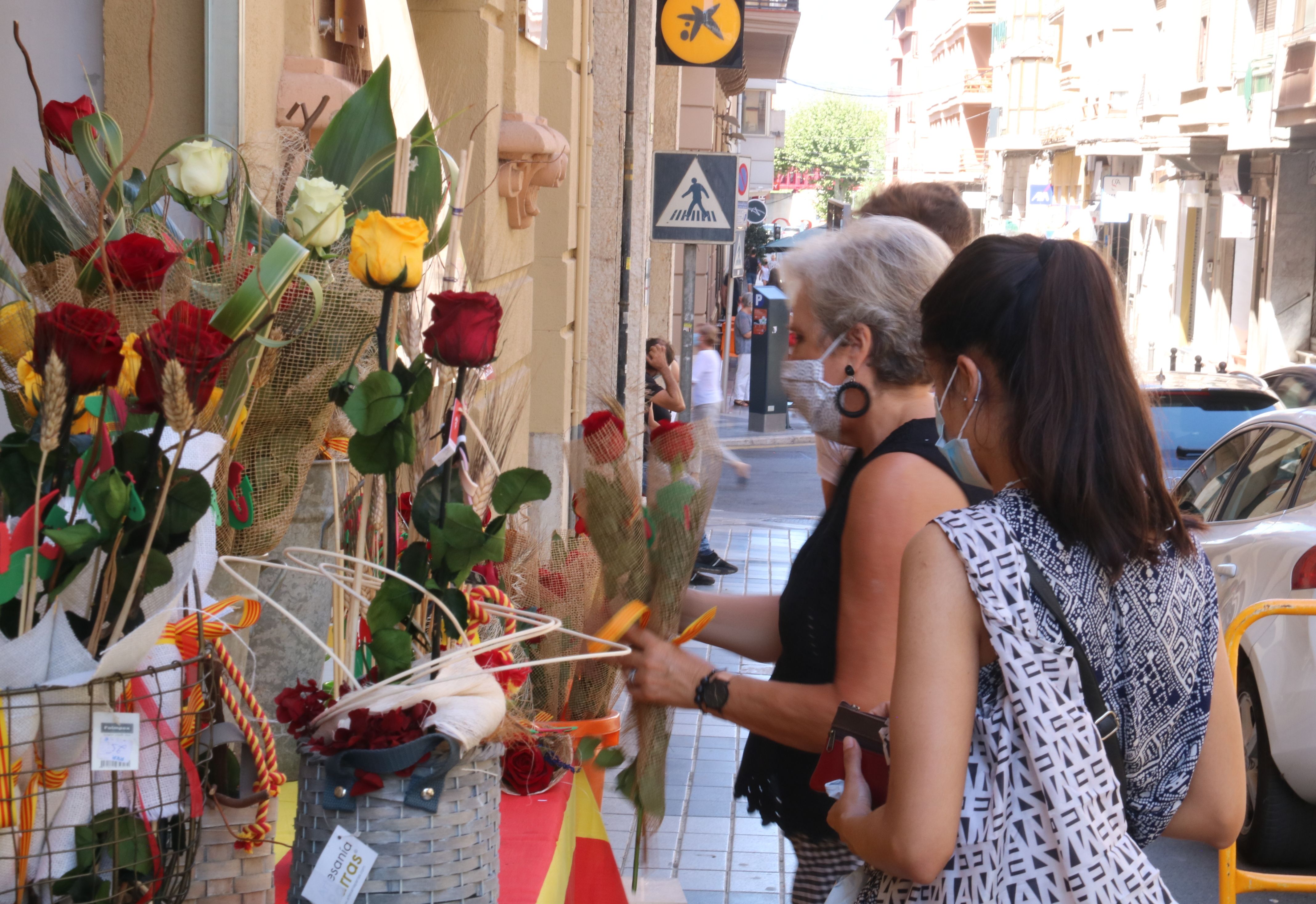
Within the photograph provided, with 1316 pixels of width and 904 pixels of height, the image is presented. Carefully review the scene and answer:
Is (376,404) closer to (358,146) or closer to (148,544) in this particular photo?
(148,544)

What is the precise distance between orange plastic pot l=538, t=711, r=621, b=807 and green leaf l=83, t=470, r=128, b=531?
46.8 inches

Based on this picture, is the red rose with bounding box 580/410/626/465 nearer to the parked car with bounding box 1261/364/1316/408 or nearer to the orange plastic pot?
the orange plastic pot

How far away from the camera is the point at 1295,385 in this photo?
8.64 m

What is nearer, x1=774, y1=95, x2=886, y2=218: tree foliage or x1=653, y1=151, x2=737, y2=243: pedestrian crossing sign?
x1=653, y1=151, x2=737, y2=243: pedestrian crossing sign

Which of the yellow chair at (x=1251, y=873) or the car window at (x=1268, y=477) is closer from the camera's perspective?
the yellow chair at (x=1251, y=873)

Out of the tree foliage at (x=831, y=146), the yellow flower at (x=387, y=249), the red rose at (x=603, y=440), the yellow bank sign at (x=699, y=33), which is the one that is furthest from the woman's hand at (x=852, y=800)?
the tree foliage at (x=831, y=146)

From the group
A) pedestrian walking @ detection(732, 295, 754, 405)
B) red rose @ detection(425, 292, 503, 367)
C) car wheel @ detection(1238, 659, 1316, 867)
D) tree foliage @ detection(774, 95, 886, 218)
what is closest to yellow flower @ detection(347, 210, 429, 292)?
red rose @ detection(425, 292, 503, 367)

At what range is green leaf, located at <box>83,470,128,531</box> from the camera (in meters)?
1.03

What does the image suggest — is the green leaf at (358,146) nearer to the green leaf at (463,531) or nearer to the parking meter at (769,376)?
the green leaf at (463,531)

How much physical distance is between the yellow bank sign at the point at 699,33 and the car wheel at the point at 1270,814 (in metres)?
6.77

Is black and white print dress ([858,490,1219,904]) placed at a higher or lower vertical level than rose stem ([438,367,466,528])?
lower

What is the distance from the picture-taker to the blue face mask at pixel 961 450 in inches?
61.6

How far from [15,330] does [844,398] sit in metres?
1.25

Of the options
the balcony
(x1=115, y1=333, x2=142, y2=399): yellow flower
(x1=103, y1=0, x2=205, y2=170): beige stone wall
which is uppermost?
the balcony
